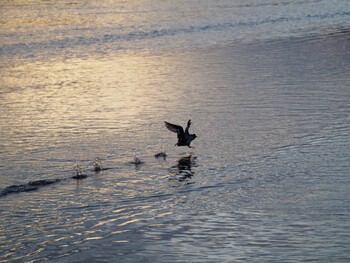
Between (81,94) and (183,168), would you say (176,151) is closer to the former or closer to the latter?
(183,168)

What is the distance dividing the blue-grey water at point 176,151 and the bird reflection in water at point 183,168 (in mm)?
36

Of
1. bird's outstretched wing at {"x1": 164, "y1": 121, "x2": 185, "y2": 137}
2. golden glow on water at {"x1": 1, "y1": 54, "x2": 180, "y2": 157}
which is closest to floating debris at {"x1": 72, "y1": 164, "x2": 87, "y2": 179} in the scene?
bird's outstretched wing at {"x1": 164, "y1": 121, "x2": 185, "y2": 137}

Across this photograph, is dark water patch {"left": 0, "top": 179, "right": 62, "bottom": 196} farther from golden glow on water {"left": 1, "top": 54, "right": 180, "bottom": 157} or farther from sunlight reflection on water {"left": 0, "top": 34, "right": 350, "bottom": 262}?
golden glow on water {"left": 1, "top": 54, "right": 180, "bottom": 157}

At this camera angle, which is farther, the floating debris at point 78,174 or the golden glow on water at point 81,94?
the golden glow on water at point 81,94

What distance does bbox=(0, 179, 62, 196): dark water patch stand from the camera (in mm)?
9219

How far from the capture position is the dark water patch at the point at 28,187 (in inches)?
363

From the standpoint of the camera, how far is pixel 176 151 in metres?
11.1

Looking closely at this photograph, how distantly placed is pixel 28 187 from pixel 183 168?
2.04m

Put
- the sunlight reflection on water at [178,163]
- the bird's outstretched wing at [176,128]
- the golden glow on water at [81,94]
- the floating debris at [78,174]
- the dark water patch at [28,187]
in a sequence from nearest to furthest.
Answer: the sunlight reflection on water at [178,163] → the dark water patch at [28,187] → the floating debris at [78,174] → the bird's outstretched wing at [176,128] → the golden glow on water at [81,94]

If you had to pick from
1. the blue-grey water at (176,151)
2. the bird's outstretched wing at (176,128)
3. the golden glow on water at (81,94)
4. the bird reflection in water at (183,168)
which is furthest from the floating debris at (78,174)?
the golden glow on water at (81,94)

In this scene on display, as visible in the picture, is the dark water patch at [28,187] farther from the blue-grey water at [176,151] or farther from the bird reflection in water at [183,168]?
the bird reflection in water at [183,168]

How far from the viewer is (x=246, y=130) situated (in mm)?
12055

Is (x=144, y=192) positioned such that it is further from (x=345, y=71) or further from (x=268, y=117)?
(x=345, y=71)

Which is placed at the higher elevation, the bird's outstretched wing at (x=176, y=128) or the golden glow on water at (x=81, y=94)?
the golden glow on water at (x=81, y=94)
